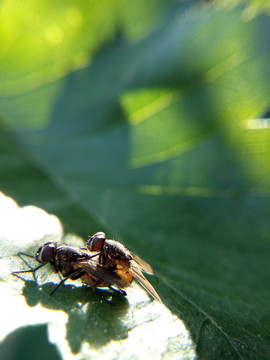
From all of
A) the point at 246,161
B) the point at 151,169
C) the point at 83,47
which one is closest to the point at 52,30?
the point at 83,47

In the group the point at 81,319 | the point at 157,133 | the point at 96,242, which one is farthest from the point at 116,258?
the point at 157,133

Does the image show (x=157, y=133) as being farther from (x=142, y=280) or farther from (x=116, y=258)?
(x=142, y=280)

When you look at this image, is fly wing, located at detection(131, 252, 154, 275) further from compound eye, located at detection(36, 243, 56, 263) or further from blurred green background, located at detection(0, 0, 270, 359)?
compound eye, located at detection(36, 243, 56, 263)

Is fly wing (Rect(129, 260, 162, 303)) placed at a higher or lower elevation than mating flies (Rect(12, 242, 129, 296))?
lower

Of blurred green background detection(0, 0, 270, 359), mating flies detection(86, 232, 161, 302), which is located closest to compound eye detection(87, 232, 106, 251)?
mating flies detection(86, 232, 161, 302)

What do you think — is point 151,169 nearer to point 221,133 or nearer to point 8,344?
point 221,133

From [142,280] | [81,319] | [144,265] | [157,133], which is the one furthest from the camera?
[157,133]
